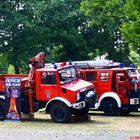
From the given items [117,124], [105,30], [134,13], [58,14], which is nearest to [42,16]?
[58,14]

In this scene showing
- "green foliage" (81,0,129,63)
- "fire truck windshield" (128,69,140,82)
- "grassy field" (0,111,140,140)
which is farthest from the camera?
"green foliage" (81,0,129,63)

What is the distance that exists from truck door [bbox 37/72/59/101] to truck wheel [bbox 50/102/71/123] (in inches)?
20.5

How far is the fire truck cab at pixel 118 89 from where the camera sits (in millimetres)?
20812

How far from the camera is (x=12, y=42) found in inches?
1577

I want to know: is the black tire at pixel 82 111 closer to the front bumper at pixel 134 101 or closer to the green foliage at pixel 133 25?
the front bumper at pixel 134 101

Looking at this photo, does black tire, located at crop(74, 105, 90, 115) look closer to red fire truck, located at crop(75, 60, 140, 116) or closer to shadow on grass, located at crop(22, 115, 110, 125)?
shadow on grass, located at crop(22, 115, 110, 125)

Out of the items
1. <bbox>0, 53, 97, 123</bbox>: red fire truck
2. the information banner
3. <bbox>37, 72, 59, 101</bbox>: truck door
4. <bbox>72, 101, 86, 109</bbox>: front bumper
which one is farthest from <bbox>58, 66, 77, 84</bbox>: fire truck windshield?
the information banner

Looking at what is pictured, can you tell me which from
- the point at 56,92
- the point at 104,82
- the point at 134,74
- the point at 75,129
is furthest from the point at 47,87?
the point at 134,74

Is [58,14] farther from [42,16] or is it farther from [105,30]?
[105,30]

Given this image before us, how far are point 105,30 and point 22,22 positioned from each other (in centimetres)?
891

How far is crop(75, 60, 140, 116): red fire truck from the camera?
819 inches

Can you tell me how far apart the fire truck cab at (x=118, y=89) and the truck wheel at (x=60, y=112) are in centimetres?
359

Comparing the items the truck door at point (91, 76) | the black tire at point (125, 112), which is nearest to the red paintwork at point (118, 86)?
the truck door at point (91, 76)

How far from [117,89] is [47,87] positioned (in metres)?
3.94
